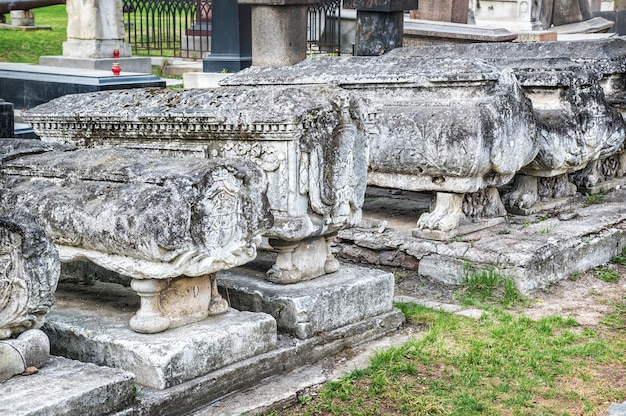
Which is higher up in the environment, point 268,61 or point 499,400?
point 268,61

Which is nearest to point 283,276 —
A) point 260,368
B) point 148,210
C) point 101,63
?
point 260,368

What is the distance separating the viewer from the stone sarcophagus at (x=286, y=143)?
4.74 meters

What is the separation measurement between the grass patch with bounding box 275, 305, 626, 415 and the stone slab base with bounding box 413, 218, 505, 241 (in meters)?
0.90

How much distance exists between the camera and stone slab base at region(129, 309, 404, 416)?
3.83 metres

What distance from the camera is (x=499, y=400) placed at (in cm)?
426

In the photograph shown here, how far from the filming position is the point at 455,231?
246 inches

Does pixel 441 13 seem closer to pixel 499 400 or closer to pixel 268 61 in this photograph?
pixel 268 61

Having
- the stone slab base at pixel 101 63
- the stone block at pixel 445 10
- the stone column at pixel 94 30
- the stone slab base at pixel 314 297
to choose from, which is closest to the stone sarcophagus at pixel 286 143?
the stone slab base at pixel 314 297

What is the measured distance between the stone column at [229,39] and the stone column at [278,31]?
174 centimetres

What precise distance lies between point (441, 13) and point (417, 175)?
10.7m

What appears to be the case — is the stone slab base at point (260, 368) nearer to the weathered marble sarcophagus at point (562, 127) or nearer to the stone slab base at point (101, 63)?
the weathered marble sarcophagus at point (562, 127)

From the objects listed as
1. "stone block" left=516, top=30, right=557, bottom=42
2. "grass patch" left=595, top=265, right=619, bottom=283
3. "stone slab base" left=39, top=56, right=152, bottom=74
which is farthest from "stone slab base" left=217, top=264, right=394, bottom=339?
"stone block" left=516, top=30, right=557, bottom=42

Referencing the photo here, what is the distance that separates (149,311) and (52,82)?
6007mm

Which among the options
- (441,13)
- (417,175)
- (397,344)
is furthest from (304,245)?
(441,13)
